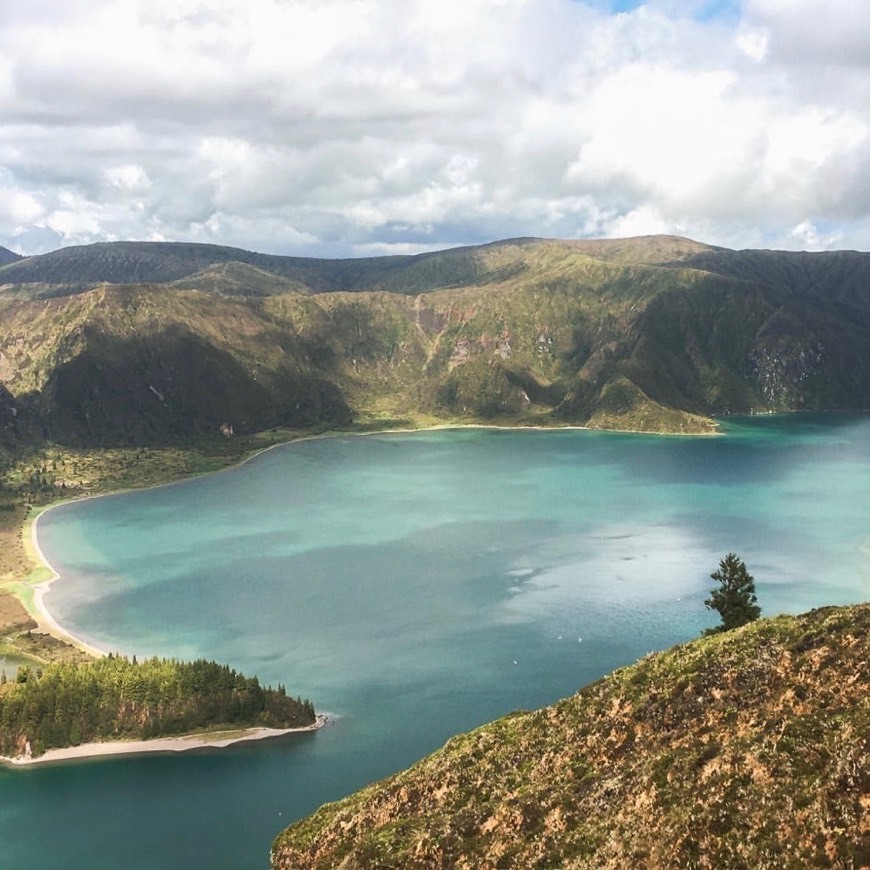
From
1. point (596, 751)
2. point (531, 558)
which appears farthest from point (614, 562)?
point (596, 751)

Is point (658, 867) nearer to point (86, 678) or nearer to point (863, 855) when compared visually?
point (863, 855)

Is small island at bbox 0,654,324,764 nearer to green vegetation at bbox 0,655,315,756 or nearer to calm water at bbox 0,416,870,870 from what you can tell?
green vegetation at bbox 0,655,315,756

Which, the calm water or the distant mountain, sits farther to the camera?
the calm water

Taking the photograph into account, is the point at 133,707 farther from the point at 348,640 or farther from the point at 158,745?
the point at 348,640

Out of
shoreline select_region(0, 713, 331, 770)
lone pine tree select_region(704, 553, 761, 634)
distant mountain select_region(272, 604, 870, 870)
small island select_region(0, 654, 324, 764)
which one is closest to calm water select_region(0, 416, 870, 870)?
shoreline select_region(0, 713, 331, 770)

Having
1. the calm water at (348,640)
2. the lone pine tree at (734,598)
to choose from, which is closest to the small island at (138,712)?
the calm water at (348,640)

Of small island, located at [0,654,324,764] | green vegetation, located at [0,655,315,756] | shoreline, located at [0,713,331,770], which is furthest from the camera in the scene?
green vegetation, located at [0,655,315,756]

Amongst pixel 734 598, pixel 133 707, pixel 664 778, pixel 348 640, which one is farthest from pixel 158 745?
pixel 664 778
